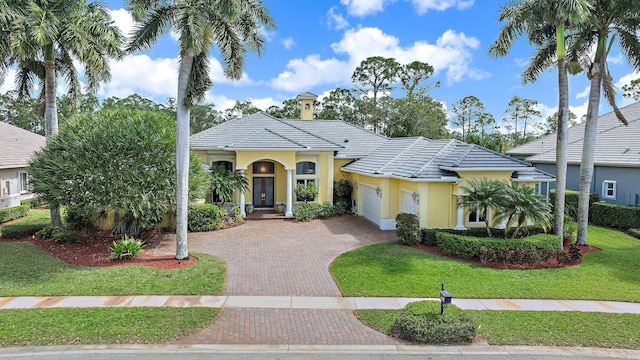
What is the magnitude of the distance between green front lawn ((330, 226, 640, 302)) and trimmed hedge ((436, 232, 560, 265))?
59cm

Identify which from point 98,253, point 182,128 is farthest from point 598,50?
point 98,253

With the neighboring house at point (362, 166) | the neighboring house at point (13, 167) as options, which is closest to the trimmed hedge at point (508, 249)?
the neighboring house at point (362, 166)

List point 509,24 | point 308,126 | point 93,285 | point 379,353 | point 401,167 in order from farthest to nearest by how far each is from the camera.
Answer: point 308,126, point 401,167, point 509,24, point 93,285, point 379,353

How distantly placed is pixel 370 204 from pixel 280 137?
678cm

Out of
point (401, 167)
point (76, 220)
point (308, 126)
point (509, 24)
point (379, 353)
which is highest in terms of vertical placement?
point (509, 24)

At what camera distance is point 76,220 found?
1778cm

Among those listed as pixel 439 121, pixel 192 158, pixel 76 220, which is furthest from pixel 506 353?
Answer: pixel 439 121

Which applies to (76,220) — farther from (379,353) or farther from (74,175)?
(379,353)

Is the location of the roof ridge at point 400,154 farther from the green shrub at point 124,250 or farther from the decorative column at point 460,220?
the green shrub at point 124,250

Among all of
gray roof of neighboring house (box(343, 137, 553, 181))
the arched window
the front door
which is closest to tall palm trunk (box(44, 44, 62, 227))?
the arched window

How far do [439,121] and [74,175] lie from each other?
4001cm

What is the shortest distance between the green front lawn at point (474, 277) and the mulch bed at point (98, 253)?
5.88m

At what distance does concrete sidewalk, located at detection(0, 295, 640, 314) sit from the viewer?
1002 cm

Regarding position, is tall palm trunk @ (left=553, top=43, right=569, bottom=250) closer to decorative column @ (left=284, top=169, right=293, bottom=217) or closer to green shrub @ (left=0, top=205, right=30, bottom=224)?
decorative column @ (left=284, top=169, right=293, bottom=217)
